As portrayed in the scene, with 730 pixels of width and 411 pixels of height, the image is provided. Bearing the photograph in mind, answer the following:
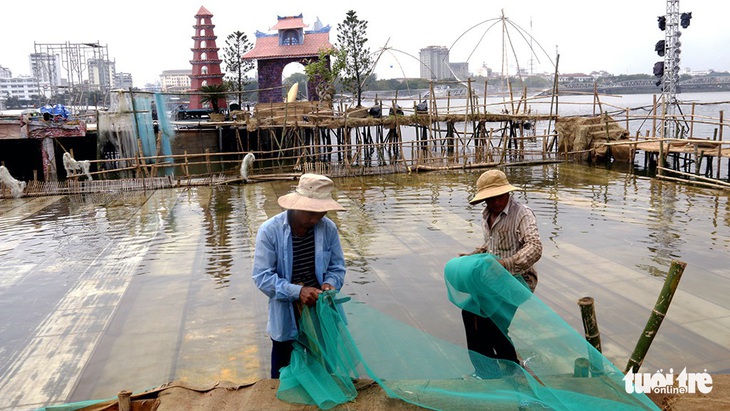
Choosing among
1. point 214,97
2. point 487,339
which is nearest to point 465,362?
point 487,339

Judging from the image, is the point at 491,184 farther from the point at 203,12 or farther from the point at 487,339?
the point at 203,12

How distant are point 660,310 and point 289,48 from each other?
31183 mm

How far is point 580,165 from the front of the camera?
17375 millimetres

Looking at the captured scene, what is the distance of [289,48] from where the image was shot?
1291 inches

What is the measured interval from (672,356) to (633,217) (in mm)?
5399

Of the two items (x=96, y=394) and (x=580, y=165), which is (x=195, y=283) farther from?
(x=580, y=165)

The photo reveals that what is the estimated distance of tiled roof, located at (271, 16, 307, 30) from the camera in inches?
1281

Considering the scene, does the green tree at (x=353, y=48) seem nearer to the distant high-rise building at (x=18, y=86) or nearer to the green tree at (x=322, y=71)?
the green tree at (x=322, y=71)

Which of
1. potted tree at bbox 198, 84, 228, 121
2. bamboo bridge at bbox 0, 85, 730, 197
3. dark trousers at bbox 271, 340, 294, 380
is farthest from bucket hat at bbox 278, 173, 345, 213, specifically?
potted tree at bbox 198, 84, 228, 121

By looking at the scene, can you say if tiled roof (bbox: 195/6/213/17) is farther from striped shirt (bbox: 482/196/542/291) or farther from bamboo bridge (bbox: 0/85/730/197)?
striped shirt (bbox: 482/196/542/291)

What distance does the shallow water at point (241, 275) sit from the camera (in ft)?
15.2

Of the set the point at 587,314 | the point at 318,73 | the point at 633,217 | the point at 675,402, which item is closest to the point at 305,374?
the point at 587,314

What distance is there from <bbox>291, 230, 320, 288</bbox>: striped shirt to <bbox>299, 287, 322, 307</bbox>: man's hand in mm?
156

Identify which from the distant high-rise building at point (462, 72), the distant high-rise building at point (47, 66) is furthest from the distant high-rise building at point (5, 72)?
the distant high-rise building at point (462, 72)
